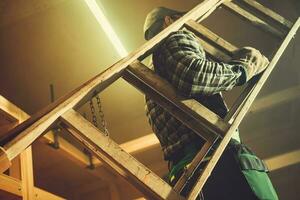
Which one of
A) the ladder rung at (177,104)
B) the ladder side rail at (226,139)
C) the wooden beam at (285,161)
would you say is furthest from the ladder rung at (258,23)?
the wooden beam at (285,161)

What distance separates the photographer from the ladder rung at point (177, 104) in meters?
1.87

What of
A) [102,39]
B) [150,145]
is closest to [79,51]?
[102,39]

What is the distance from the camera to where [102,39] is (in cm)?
448

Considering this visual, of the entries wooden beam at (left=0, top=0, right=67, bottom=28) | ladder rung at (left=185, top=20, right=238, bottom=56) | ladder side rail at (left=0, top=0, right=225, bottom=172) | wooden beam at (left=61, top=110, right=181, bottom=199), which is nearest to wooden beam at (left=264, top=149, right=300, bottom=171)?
ladder rung at (left=185, top=20, right=238, bottom=56)

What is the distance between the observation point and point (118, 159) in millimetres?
1598

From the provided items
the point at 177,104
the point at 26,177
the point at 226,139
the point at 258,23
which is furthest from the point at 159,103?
the point at 26,177

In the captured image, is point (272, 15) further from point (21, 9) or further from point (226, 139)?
point (21, 9)

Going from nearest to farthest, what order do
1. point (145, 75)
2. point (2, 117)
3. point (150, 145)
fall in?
A: 1. point (145, 75)
2. point (2, 117)
3. point (150, 145)

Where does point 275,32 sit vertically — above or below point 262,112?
below

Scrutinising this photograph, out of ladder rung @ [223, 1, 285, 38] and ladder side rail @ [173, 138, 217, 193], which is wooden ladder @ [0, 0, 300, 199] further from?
ladder rung @ [223, 1, 285, 38]

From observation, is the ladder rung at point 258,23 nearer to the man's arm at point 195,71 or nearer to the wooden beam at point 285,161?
the man's arm at point 195,71

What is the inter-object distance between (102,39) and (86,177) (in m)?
2.23

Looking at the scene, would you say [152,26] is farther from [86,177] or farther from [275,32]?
[86,177]

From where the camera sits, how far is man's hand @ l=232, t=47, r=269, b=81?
2.10 meters
